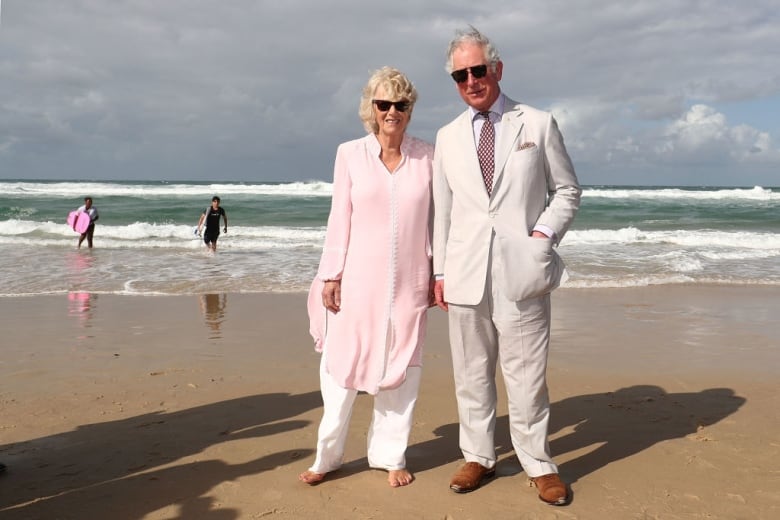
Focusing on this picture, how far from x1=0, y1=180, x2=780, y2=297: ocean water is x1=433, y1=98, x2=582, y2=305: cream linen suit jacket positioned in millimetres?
7321

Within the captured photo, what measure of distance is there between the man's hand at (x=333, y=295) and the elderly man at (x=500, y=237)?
49 centimetres

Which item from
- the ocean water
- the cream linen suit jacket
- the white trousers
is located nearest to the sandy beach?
the white trousers

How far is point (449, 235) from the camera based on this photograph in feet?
10.6

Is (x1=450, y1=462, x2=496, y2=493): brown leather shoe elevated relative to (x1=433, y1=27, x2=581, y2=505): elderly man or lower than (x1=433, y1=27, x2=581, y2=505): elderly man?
lower

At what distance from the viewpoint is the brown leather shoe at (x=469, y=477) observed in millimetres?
3250

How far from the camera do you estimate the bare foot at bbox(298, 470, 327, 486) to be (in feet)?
11.0

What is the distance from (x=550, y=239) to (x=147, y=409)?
306 centimetres

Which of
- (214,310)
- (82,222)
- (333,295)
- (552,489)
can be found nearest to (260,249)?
(82,222)

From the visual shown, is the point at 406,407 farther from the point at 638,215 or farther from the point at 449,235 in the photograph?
the point at 638,215

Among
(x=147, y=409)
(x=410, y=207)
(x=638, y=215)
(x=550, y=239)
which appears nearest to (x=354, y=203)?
(x=410, y=207)

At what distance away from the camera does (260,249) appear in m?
17.0

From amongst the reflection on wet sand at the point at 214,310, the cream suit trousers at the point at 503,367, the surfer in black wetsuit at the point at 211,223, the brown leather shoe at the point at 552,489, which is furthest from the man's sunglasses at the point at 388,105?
the surfer in black wetsuit at the point at 211,223

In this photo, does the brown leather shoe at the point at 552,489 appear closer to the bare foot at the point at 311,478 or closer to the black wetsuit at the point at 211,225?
the bare foot at the point at 311,478

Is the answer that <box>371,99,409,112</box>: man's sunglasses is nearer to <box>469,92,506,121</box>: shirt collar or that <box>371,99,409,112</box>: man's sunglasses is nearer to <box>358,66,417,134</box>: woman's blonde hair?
<box>358,66,417,134</box>: woman's blonde hair
